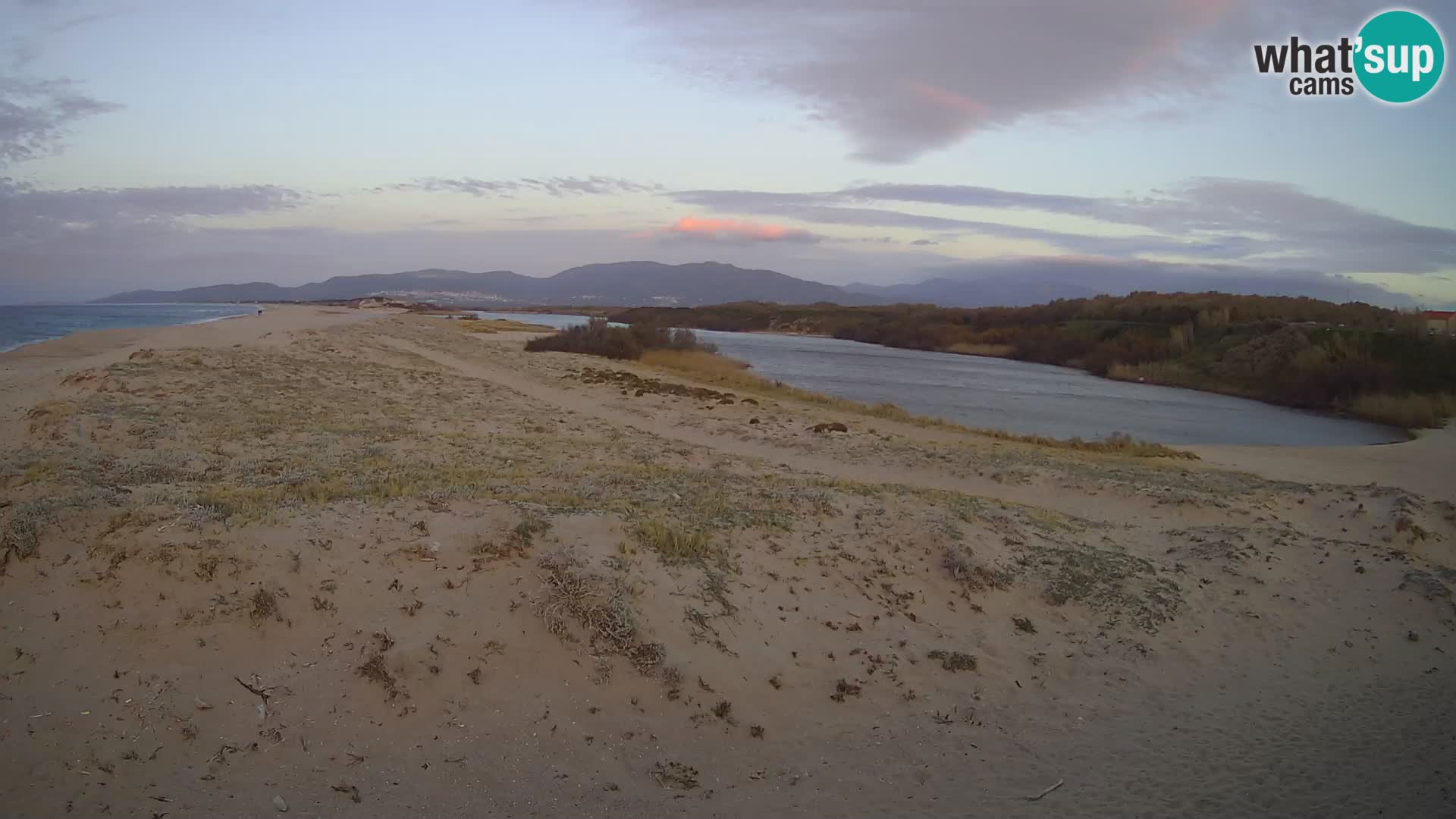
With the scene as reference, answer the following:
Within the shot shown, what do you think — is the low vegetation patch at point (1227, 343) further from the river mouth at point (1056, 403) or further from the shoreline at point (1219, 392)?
the river mouth at point (1056, 403)

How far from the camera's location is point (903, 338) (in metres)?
72.2

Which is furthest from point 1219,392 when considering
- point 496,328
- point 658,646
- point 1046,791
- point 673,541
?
point 496,328

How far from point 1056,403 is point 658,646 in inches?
1238

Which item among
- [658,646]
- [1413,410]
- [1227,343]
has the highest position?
[1227,343]

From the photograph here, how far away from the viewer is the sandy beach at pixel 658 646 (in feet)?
14.2

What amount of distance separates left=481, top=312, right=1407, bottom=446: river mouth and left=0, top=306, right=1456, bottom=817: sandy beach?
1615 cm

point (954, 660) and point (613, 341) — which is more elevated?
point (613, 341)

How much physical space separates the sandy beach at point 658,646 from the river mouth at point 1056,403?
1615cm

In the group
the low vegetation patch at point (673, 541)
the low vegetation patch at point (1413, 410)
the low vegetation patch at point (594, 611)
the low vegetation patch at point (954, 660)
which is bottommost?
the low vegetation patch at point (954, 660)

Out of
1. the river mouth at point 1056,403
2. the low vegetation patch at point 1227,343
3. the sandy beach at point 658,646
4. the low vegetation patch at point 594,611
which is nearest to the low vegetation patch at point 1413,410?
the low vegetation patch at point 1227,343

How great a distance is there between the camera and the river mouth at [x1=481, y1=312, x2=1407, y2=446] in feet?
84.3

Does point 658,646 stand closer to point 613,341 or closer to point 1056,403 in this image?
point 1056,403

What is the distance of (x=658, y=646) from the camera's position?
540 cm

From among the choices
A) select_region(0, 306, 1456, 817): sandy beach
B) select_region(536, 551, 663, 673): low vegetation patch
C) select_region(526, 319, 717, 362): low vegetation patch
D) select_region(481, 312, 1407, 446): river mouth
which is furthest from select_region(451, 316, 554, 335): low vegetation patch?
select_region(536, 551, 663, 673): low vegetation patch
